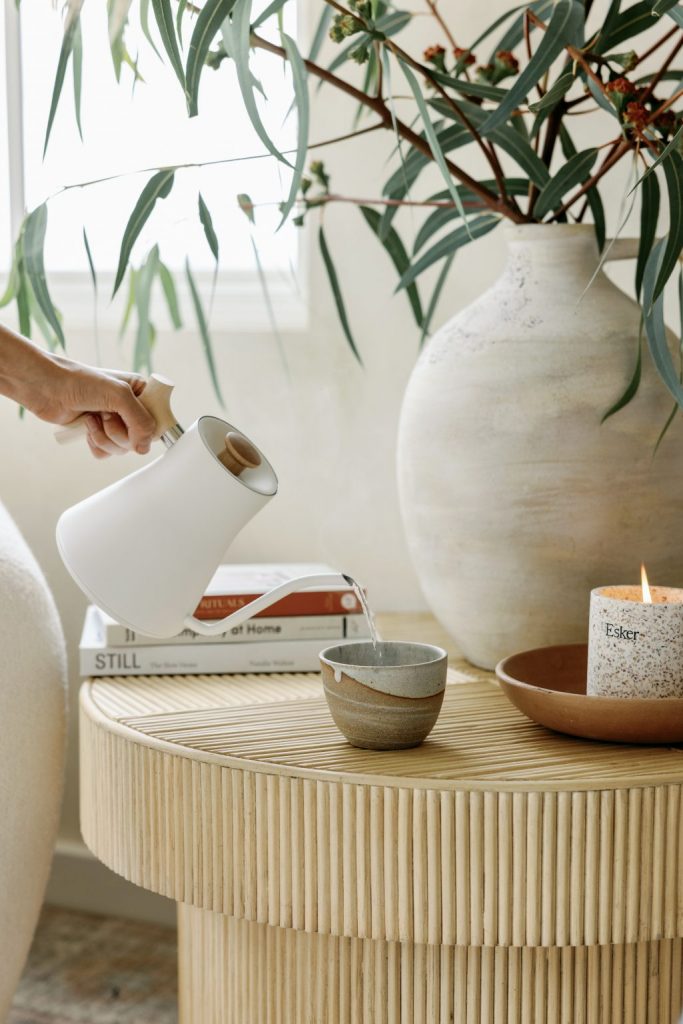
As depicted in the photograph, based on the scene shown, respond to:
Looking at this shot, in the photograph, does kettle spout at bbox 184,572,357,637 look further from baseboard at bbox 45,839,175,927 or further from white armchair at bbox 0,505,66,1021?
baseboard at bbox 45,839,175,927

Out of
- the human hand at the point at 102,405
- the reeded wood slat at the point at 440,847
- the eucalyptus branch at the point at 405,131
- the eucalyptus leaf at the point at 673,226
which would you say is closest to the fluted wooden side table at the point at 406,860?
the reeded wood slat at the point at 440,847

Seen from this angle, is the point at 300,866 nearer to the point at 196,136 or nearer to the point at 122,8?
the point at 122,8

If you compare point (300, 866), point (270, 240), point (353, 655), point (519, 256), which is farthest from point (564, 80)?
point (270, 240)

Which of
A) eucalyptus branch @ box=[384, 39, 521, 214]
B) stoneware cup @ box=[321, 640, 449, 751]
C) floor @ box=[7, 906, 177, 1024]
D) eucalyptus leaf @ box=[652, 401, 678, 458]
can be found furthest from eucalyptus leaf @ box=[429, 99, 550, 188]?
floor @ box=[7, 906, 177, 1024]

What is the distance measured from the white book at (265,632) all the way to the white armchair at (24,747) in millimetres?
60

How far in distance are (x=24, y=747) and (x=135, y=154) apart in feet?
3.19

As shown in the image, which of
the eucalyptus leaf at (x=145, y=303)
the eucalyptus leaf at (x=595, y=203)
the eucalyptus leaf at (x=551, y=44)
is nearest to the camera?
the eucalyptus leaf at (x=551, y=44)

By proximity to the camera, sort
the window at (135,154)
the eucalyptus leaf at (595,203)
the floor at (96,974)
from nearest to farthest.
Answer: the eucalyptus leaf at (595,203), the floor at (96,974), the window at (135,154)

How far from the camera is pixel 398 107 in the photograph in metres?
1.41

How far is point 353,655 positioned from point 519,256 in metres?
0.41

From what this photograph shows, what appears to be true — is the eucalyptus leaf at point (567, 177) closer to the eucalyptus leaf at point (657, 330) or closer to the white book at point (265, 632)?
the eucalyptus leaf at point (657, 330)

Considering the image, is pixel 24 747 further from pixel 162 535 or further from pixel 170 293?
pixel 170 293

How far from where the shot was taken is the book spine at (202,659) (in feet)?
3.72

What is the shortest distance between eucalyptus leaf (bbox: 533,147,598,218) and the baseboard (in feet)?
3.71
